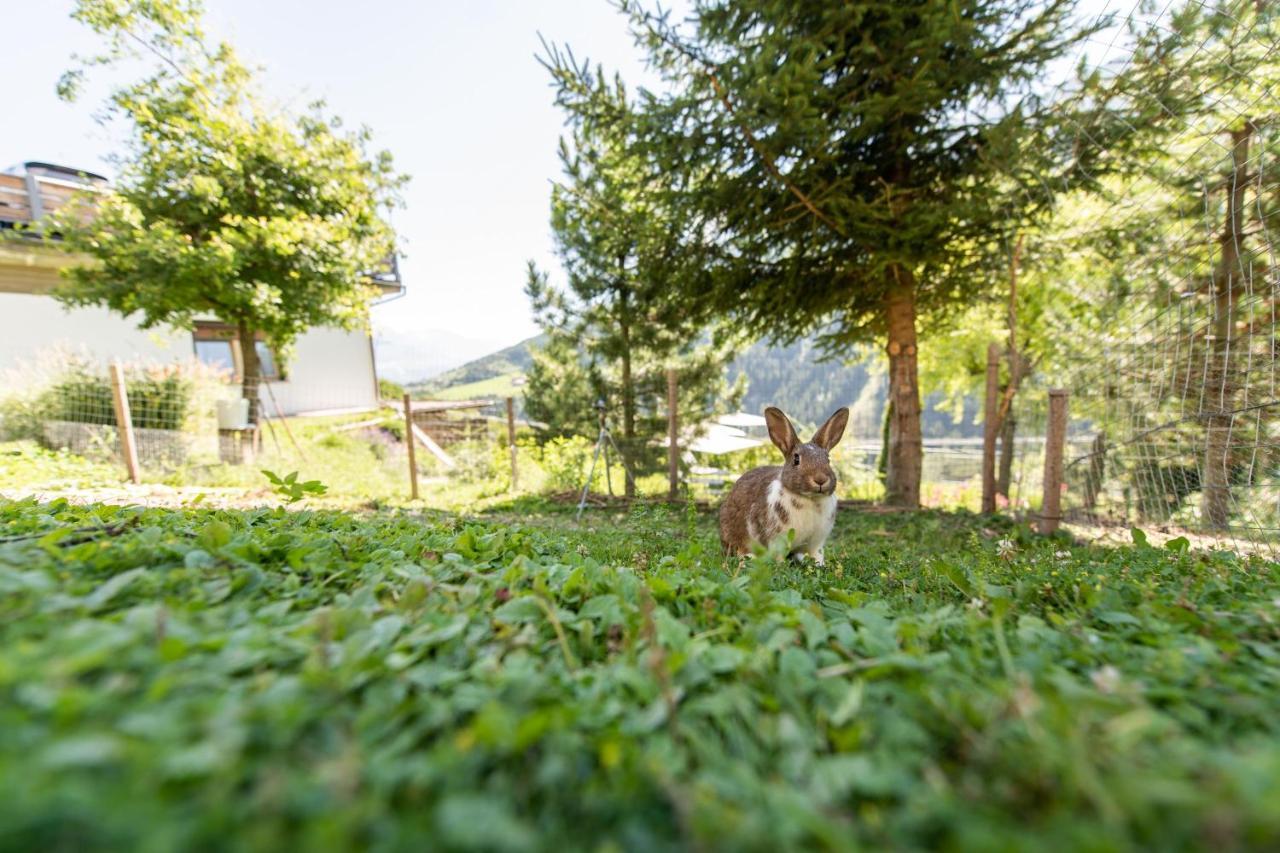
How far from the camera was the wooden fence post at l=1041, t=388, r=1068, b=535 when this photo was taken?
17.9 ft

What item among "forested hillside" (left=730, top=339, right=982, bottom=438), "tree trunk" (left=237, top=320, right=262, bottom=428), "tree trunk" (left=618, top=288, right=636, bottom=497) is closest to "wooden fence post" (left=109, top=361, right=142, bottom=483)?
"tree trunk" (left=237, top=320, right=262, bottom=428)

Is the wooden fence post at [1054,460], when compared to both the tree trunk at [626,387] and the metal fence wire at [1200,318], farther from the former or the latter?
the tree trunk at [626,387]

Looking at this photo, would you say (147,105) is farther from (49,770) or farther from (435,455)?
(49,770)

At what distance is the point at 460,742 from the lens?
79 centimetres

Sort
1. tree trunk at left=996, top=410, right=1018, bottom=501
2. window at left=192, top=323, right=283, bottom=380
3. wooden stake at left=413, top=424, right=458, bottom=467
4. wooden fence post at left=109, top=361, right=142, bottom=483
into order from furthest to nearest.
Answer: window at left=192, top=323, right=283, bottom=380 < wooden stake at left=413, top=424, right=458, bottom=467 < tree trunk at left=996, top=410, right=1018, bottom=501 < wooden fence post at left=109, top=361, right=142, bottom=483

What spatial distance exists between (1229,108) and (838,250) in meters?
3.69

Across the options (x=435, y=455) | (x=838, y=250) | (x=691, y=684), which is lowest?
(x=435, y=455)

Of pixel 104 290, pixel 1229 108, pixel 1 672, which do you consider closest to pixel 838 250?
pixel 1229 108

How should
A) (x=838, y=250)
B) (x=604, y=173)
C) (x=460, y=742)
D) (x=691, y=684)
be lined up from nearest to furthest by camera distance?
1. (x=460, y=742)
2. (x=691, y=684)
3. (x=838, y=250)
4. (x=604, y=173)

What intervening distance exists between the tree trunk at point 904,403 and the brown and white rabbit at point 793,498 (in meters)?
4.82

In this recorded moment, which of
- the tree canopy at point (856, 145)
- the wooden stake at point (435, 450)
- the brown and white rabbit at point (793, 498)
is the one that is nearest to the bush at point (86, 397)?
the wooden stake at point (435, 450)

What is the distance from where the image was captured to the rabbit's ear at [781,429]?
3.60m

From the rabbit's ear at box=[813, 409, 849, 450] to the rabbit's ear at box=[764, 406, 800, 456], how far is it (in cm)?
16

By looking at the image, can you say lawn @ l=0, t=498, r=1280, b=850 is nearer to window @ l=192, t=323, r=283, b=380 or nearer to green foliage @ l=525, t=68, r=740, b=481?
green foliage @ l=525, t=68, r=740, b=481
